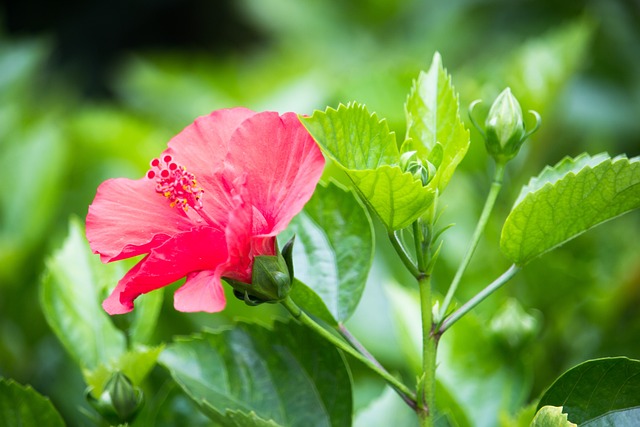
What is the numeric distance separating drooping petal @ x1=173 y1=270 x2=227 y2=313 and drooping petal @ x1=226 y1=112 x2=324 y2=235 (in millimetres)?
68

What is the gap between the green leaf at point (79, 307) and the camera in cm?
100

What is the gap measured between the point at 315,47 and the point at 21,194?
3.72 ft

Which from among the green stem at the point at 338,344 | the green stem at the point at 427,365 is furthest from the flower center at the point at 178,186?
the green stem at the point at 427,365

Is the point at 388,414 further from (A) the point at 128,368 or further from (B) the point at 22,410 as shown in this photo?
(B) the point at 22,410

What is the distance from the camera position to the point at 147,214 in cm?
81

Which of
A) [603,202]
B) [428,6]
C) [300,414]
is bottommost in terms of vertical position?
[300,414]

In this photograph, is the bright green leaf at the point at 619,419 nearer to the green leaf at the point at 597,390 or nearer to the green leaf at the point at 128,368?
the green leaf at the point at 597,390

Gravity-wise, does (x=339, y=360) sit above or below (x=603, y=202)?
below

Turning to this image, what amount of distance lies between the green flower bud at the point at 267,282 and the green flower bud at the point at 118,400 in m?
0.21

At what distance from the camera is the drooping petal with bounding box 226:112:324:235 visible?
2.49 feet

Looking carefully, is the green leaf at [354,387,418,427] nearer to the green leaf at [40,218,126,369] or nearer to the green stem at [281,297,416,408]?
the green stem at [281,297,416,408]

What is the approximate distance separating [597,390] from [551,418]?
9 cm

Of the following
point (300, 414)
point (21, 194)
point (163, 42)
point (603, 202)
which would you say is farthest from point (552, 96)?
point (163, 42)

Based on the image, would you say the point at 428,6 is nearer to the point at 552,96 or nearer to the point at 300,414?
the point at 552,96
